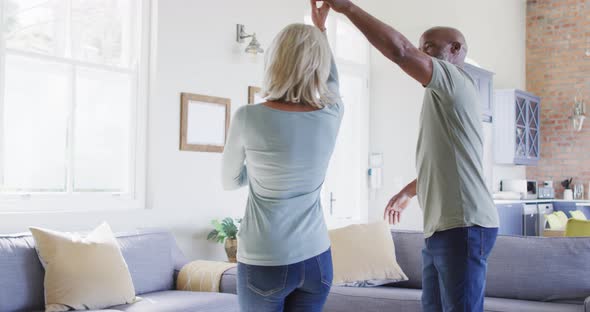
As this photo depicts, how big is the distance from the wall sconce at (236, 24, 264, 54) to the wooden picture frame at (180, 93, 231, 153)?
42cm

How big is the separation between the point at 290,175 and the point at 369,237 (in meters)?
2.37

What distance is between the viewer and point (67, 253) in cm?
314

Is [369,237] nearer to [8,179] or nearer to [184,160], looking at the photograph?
[184,160]

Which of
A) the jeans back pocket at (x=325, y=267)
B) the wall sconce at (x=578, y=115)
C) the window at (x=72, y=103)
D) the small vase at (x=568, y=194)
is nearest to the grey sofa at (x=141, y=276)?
the window at (x=72, y=103)

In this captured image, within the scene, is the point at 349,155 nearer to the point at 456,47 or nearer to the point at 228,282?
the point at 228,282

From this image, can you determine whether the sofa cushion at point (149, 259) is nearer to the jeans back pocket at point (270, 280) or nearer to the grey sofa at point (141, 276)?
the grey sofa at point (141, 276)

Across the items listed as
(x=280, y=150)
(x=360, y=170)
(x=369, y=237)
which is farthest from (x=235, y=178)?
(x=360, y=170)

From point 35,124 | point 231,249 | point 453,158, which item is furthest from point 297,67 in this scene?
point 231,249

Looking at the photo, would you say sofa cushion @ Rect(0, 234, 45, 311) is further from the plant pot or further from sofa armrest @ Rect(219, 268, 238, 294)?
the plant pot

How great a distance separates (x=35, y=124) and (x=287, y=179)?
8.74 ft

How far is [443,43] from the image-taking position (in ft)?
7.11

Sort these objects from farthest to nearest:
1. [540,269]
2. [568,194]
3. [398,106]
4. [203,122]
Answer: [568,194] → [398,106] → [203,122] → [540,269]

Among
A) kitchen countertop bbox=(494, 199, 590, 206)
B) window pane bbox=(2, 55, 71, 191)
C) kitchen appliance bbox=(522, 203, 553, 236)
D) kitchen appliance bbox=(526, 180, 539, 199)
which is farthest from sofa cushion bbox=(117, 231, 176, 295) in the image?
kitchen appliance bbox=(526, 180, 539, 199)

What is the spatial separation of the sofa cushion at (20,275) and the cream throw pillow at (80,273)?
0.22 feet
